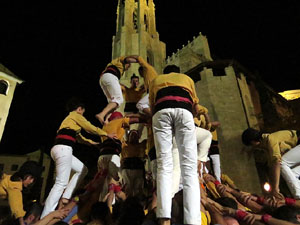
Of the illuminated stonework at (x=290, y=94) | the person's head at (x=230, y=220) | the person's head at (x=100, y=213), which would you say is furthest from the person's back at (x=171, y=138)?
the illuminated stonework at (x=290, y=94)

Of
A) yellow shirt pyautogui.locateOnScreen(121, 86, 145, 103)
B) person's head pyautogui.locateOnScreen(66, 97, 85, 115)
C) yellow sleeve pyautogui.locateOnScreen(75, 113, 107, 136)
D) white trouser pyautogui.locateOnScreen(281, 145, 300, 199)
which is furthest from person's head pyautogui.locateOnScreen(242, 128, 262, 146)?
person's head pyautogui.locateOnScreen(66, 97, 85, 115)

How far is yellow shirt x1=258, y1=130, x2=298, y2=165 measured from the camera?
194 inches

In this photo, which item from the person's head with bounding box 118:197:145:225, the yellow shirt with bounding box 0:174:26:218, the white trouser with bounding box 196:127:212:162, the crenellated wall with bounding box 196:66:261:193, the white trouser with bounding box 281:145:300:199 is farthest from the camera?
the crenellated wall with bounding box 196:66:261:193

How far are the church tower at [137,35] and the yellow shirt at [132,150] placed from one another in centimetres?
2480

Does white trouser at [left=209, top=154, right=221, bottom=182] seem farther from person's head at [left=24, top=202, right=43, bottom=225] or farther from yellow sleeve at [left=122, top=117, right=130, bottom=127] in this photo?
person's head at [left=24, top=202, right=43, bottom=225]

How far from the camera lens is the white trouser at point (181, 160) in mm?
2453

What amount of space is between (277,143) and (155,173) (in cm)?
328

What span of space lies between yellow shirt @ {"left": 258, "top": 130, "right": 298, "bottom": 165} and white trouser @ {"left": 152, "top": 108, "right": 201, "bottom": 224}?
3.14 metres

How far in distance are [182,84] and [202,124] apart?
4.16 meters

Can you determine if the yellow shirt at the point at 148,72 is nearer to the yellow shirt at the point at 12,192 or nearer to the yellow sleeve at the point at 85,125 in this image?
the yellow sleeve at the point at 85,125

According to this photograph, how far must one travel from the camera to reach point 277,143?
16.6 feet

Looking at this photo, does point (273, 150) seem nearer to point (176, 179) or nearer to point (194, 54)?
point (176, 179)

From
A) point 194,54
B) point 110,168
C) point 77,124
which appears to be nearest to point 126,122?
point 77,124

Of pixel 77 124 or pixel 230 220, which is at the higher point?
pixel 77 124
